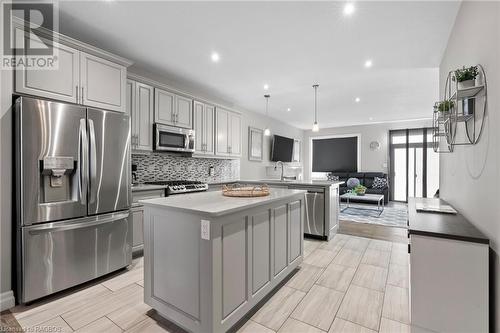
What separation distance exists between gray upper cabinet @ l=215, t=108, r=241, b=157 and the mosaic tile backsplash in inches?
15.3

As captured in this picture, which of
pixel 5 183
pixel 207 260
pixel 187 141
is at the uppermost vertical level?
pixel 187 141

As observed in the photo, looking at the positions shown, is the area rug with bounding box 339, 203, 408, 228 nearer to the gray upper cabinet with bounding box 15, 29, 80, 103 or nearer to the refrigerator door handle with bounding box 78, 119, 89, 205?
the refrigerator door handle with bounding box 78, 119, 89, 205

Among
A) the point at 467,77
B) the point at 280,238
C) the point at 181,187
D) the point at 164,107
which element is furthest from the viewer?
the point at 164,107

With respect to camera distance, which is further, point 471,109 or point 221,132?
point 221,132

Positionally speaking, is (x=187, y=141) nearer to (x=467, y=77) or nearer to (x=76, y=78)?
(x=76, y=78)

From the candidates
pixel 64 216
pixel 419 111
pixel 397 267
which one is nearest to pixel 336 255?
pixel 397 267

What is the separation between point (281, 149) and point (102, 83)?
218 inches

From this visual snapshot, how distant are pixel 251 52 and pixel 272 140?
424 cm

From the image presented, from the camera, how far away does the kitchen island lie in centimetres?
148

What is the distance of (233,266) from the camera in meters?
1.63

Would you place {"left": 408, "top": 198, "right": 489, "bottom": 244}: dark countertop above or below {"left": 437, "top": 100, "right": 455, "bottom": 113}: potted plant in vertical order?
below

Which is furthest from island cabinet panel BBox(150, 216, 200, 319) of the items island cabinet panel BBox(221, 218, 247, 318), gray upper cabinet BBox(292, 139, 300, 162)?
gray upper cabinet BBox(292, 139, 300, 162)

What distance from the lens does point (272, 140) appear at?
280 inches

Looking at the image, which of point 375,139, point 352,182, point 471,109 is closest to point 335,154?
point 375,139
